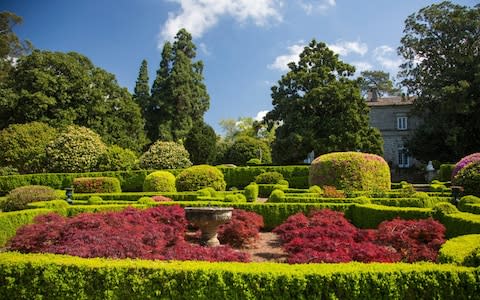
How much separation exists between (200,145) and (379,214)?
2709cm

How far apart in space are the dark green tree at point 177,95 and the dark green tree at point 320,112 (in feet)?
46.7

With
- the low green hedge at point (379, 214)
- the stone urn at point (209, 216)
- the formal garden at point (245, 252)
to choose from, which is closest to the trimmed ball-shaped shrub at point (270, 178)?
the formal garden at point (245, 252)

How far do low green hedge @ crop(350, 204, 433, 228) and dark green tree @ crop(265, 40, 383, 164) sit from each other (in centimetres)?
1820

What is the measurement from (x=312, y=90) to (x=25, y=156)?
2386cm

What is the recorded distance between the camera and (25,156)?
3038 centimetres

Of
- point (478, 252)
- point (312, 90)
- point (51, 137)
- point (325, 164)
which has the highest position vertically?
point (312, 90)

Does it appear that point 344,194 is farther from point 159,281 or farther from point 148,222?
point 159,281

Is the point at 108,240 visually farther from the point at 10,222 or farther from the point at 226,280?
the point at 10,222

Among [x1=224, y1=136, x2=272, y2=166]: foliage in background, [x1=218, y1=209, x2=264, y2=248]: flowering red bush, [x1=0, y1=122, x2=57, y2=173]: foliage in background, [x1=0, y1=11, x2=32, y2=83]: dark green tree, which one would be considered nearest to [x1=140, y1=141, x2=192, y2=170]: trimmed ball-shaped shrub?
[x1=0, y1=122, x2=57, y2=173]: foliage in background

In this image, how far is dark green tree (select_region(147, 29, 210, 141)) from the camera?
145 ft

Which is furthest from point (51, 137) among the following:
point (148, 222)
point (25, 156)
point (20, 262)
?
point (20, 262)

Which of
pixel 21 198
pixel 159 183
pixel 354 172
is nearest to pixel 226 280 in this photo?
pixel 21 198

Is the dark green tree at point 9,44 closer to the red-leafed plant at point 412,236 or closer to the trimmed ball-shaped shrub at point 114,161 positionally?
the trimmed ball-shaped shrub at point 114,161

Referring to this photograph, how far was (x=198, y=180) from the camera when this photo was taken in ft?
67.1
